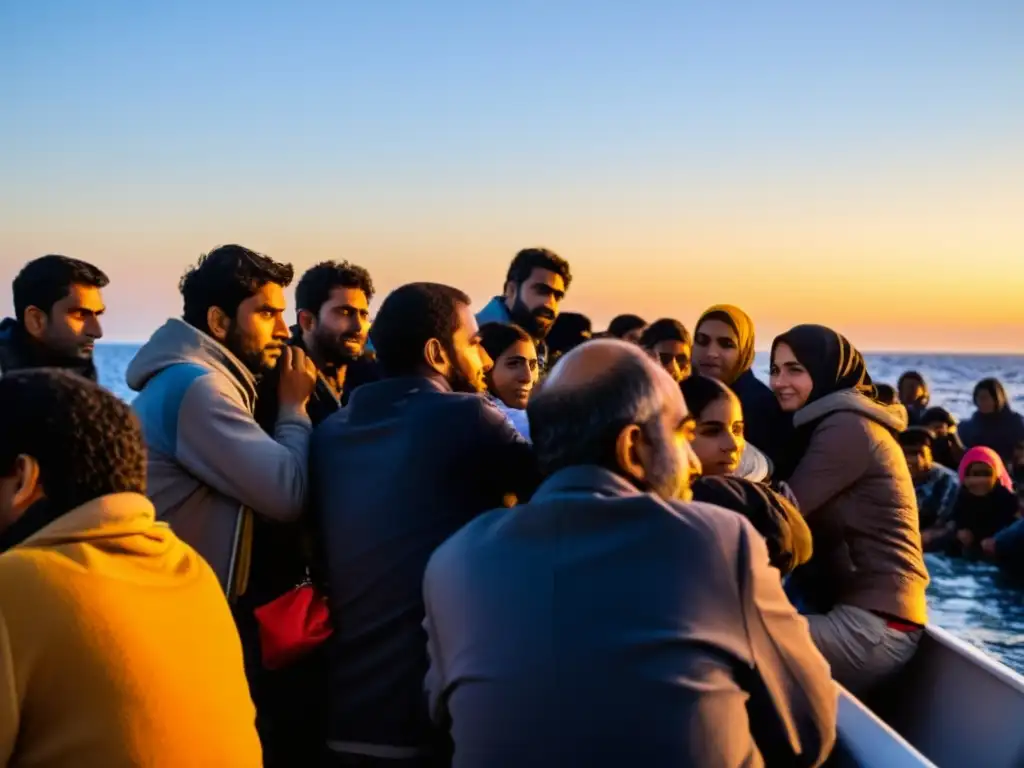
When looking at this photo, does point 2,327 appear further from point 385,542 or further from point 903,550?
point 903,550

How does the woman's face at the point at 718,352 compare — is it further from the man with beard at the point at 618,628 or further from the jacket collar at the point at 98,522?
the jacket collar at the point at 98,522

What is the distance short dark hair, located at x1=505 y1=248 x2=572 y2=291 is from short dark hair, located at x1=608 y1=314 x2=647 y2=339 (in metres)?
1.50

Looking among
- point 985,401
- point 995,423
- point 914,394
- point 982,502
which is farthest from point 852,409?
point 914,394

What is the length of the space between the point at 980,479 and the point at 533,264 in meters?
6.16

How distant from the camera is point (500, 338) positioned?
4359 millimetres

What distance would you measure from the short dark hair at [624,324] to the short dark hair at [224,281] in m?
4.42

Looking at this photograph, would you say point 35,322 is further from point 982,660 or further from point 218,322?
point 982,660

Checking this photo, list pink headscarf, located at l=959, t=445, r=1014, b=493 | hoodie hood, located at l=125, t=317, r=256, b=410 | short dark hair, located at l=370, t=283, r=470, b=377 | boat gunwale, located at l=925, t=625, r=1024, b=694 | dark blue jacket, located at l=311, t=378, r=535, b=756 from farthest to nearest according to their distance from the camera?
pink headscarf, located at l=959, t=445, r=1014, b=493 → boat gunwale, located at l=925, t=625, r=1024, b=694 → hoodie hood, located at l=125, t=317, r=256, b=410 → short dark hair, located at l=370, t=283, r=470, b=377 → dark blue jacket, located at l=311, t=378, r=535, b=756

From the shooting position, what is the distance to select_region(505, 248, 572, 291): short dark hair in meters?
5.93

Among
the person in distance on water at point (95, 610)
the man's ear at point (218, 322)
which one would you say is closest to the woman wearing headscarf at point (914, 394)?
the man's ear at point (218, 322)

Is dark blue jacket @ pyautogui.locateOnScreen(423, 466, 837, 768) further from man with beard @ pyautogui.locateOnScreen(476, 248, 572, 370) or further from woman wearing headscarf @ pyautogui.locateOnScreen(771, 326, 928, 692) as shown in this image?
man with beard @ pyautogui.locateOnScreen(476, 248, 572, 370)

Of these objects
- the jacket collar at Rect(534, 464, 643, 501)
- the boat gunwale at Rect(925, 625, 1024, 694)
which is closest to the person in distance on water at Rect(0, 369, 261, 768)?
the jacket collar at Rect(534, 464, 643, 501)

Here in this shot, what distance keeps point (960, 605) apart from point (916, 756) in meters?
6.55

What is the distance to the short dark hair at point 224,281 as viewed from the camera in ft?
10.4
